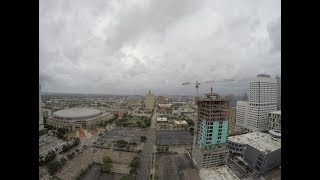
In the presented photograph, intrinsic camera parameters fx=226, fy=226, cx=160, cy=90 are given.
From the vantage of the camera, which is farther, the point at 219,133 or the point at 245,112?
the point at 245,112

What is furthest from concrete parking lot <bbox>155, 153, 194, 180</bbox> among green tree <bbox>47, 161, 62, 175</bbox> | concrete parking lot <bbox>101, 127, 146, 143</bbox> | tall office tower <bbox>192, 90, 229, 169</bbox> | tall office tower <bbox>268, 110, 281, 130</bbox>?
tall office tower <bbox>268, 110, 281, 130</bbox>

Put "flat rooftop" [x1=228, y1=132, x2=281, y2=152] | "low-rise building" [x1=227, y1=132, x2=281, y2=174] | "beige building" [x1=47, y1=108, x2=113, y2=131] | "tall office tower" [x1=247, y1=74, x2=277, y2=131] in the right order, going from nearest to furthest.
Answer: "low-rise building" [x1=227, y1=132, x2=281, y2=174]
"flat rooftop" [x1=228, y1=132, x2=281, y2=152]
"beige building" [x1=47, y1=108, x2=113, y2=131]
"tall office tower" [x1=247, y1=74, x2=277, y2=131]

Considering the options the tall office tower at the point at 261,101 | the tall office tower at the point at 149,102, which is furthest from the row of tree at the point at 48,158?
the tall office tower at the point at 149,102

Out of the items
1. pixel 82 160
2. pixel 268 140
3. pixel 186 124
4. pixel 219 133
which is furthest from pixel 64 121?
pixel 268 140

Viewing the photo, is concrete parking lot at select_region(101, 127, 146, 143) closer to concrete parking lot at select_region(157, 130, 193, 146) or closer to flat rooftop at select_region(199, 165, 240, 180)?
concrete parking lot at select_region(157, 130, 193, 146)

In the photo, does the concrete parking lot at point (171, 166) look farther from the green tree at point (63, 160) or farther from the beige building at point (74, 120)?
the beige building at point (74, 120)
